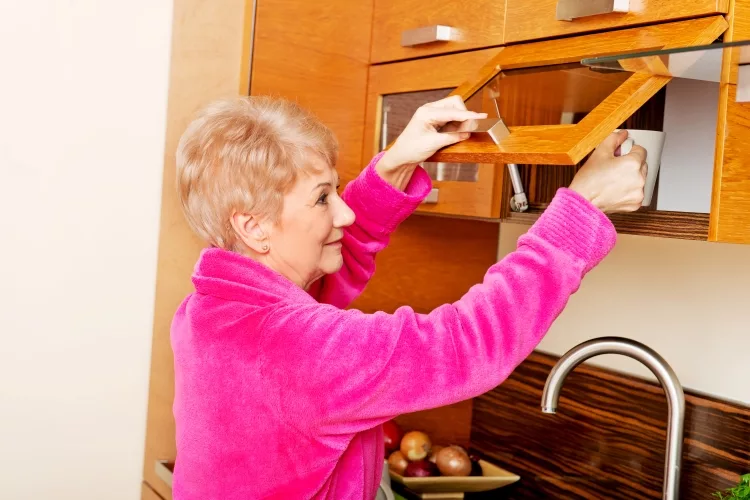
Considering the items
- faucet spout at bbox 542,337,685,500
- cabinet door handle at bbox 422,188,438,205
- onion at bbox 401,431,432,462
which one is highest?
cabinet door handle at bbox 422,188,438,205

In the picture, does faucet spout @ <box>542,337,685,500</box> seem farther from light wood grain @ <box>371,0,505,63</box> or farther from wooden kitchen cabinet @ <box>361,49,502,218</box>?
light wood grain @ <box>371,0,505,63</box>

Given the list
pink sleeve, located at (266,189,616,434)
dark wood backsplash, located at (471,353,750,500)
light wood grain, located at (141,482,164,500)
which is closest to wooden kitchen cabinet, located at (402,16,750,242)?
pink sleeve, located at (266,189,616,434)

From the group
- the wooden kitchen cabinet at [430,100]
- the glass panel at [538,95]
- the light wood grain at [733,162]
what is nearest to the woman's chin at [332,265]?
the glass panel at [538,95]

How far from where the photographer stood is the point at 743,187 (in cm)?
108

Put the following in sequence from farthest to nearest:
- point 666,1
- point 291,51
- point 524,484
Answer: point 524,484, point 291,51, point 666,1

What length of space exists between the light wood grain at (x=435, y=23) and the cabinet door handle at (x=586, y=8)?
17 cm

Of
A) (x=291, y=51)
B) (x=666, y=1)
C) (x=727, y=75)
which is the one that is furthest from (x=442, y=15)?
(x=727, y=75)

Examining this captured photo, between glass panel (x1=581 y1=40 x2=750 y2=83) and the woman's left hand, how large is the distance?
0.19 metres

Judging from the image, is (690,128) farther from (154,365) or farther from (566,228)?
(154,365)

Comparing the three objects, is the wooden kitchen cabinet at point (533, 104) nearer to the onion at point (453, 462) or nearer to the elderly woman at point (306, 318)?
the elderly woman at point (306, 318)

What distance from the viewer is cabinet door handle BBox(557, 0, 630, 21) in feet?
3.90

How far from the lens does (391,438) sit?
195 centimetres

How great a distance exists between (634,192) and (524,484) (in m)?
1.02

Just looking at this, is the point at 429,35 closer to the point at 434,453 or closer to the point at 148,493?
the point at 434,453
